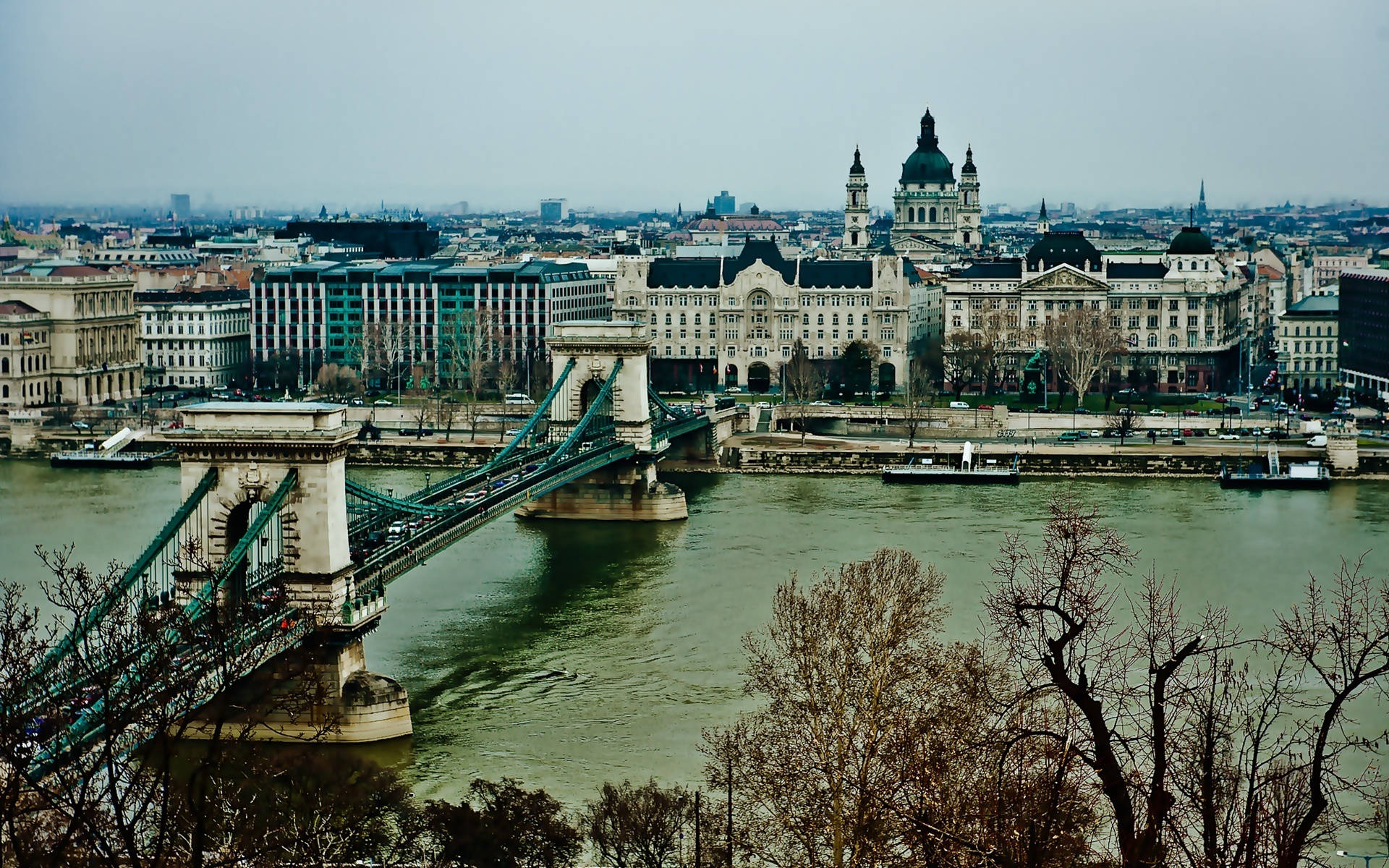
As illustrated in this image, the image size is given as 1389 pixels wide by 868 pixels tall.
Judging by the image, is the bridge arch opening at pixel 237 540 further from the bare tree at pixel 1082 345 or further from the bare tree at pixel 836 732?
the bare tree at pixel 1082 345

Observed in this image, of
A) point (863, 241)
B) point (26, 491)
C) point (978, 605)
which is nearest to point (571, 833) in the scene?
point (978, 605)

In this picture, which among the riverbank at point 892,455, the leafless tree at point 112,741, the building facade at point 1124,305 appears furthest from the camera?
the building facade at point 1124,305

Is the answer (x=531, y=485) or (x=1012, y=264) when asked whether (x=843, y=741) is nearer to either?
(x=531, y=485)

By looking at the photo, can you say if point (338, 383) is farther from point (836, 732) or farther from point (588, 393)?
point (836, 732)

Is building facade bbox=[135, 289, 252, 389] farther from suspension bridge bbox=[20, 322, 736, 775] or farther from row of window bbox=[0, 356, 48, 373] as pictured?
suspension bridge bbox=[20, 322, 736, 775]

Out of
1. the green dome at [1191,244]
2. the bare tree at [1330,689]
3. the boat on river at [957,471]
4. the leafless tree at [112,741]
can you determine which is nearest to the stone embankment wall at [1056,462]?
the boat on river at [957,471]

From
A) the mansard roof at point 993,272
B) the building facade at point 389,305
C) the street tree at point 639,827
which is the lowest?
the street tree at point 639,827

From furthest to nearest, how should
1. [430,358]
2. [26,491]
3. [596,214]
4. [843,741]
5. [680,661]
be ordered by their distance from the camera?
[596,214]
[430,358]
[26,491]
[680,661]
[843,741]

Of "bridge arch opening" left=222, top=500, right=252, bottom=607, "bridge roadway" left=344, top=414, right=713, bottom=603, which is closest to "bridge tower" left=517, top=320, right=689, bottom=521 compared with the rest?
"bridge roadway" left=344, top=414, right=713, bottom=603
